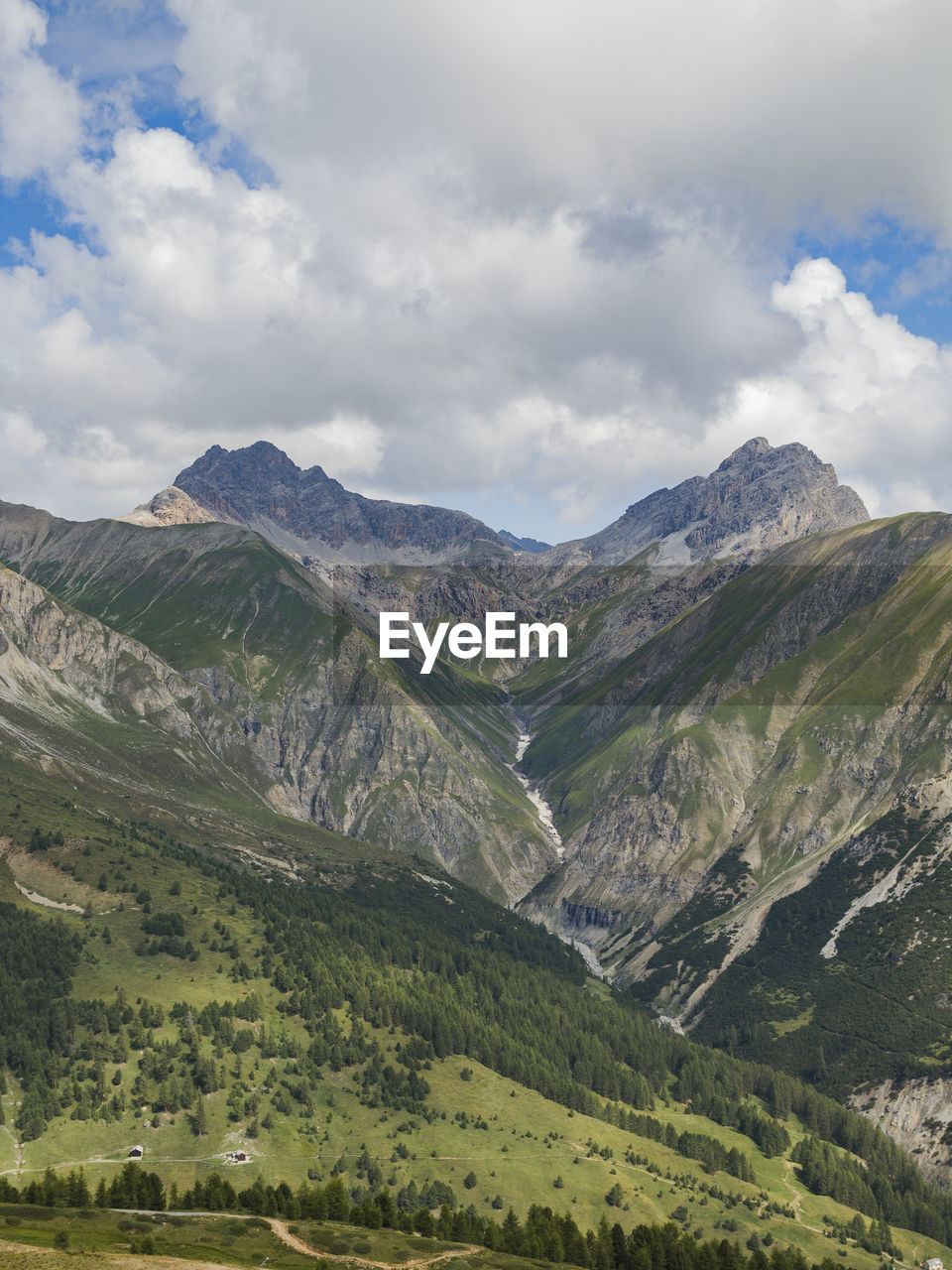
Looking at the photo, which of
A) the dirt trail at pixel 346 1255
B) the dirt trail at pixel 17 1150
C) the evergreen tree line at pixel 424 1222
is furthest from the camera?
the dirt trail at pixel 17 1150

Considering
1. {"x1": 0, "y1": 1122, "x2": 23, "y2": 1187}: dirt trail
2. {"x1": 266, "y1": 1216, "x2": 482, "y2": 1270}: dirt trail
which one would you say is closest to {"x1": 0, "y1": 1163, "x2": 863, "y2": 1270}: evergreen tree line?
{"x1": 0, "y1": 1122, "x2": 23, "y2": 1187}: dirt trail

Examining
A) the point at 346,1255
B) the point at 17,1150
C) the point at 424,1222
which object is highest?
the point at 346,1255

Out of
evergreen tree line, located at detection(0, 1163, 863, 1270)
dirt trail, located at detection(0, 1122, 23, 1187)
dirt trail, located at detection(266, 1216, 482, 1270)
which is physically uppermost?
dirt trail, located at detection(266, 1216, 482, 1270)

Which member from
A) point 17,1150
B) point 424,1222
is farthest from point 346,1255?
point 17,1150

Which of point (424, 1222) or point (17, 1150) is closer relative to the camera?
point (424, 1222)

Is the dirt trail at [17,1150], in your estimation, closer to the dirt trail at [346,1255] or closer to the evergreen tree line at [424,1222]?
the evergreen tree line at [424,1222]

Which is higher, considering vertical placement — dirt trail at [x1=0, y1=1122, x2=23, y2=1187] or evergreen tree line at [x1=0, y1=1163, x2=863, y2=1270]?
evergreen tree line at [x1=0, y1=1163, x2=863, y2=1270]

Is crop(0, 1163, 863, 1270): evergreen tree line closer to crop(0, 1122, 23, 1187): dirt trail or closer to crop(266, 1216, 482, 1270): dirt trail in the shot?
crop(0, 1122, 23, 1187): dirt trail

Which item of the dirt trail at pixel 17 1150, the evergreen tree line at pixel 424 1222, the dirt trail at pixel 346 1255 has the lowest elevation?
the dirt trail at pixel 17 1150

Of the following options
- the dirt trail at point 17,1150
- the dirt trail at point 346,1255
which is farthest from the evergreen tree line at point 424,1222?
the dirt trail at point 346,1255

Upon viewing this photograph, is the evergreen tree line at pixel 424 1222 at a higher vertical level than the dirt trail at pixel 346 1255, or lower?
lower

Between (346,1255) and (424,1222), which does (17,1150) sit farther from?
(346,1255)

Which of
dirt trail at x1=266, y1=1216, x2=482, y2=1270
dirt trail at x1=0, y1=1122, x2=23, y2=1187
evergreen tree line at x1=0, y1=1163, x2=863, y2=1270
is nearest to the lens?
dirt trail at x1=266, y1=1216, x2=482, y2=1270
